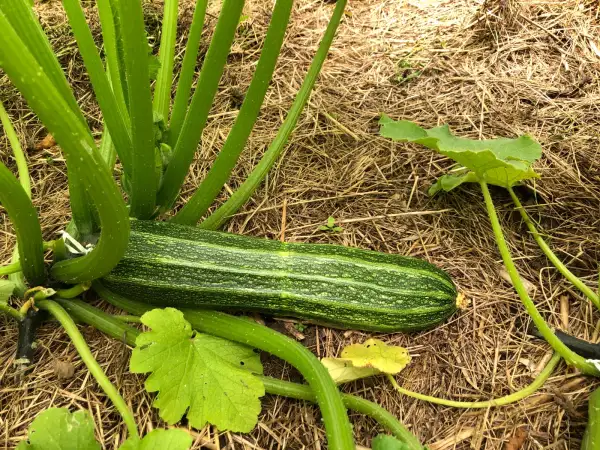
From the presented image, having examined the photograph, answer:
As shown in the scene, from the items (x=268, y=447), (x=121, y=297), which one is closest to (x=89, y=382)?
(x=121, y=297)

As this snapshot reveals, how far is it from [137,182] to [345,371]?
111 cm

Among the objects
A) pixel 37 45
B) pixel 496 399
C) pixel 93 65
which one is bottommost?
pixel 496 399

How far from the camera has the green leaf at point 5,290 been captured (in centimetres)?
206

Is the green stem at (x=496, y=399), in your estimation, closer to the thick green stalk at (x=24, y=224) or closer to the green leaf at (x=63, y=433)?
the green leaf at (x=63, y=433)

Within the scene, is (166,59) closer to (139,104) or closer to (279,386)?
(139,104)

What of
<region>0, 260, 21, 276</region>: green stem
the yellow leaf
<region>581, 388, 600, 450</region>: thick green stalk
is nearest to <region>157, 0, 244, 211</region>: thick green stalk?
<region>0, 260, 21, 276</region>: green stem

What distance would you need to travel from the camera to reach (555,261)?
7.25 ft

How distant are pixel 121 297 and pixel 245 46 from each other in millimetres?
1846

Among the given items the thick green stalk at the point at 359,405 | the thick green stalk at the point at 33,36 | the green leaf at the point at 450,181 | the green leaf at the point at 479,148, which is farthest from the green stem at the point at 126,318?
the green leaf at the point at 450,181

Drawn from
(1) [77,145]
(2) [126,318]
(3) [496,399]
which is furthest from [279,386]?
(1) [77,145]

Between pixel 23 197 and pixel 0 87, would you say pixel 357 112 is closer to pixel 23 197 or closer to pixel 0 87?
pixel 23 197

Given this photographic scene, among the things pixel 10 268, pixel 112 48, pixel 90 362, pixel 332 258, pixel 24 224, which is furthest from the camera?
pixel 332 258

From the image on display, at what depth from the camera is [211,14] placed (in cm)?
338

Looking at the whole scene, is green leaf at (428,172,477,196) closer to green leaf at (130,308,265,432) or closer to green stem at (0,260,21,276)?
green leaf at (130,308,265,432)
